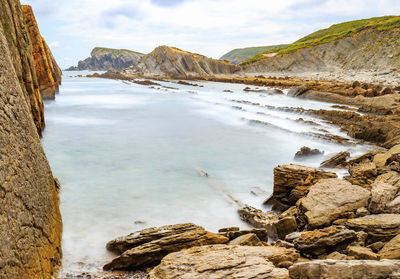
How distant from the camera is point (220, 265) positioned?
390 cm

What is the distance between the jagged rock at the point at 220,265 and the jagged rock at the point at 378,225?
192 cm

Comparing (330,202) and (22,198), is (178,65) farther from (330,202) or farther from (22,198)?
(22,198)

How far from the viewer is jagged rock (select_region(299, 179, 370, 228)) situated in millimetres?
5797

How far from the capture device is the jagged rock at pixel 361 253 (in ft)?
13.5

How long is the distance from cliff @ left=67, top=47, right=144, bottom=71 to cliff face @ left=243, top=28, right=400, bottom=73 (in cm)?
12376

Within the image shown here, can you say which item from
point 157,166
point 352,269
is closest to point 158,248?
point 352,269

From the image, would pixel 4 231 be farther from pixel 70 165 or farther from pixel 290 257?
pixel 70 165

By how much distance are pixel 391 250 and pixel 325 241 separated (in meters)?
0.89

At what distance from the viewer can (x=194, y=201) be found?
28.1 ft

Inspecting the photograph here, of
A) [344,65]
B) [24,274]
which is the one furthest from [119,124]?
[344,65]

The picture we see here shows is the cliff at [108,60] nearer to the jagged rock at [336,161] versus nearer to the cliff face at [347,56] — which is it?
the cliff face at [347,56]

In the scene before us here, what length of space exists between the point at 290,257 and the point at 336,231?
108cm

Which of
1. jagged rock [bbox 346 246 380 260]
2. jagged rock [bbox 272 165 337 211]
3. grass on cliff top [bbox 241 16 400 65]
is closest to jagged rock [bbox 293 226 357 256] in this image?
jagged rock [bbox 346 246 380 260]

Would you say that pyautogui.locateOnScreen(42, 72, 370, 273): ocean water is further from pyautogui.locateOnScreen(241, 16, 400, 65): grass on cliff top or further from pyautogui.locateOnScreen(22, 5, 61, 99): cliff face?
pyautogui.locateOnScreen(241, 16, 400, 65): grass on cliff top
